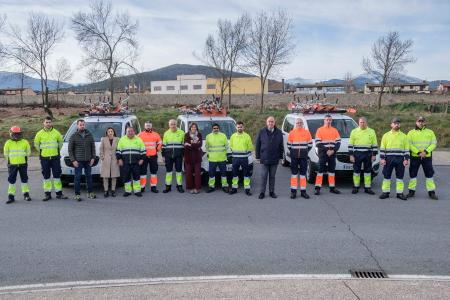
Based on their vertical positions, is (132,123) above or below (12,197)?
above

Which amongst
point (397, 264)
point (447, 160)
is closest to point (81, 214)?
point (397, 264)

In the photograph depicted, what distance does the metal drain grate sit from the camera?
4879 millimetres

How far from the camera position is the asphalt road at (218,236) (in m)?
5.16

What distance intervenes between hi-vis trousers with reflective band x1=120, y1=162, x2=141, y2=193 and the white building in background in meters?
86.5

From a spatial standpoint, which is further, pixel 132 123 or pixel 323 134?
pixel 132 123

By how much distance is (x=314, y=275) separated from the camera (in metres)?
4.84

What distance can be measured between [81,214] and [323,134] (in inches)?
223

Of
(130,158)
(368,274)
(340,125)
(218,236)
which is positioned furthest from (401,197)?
(130,158)

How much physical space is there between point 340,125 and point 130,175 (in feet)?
19.3

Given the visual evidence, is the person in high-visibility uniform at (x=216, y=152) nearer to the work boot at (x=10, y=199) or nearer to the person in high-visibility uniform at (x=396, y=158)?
the person in high-visibility uniform at (x=396, y=158)

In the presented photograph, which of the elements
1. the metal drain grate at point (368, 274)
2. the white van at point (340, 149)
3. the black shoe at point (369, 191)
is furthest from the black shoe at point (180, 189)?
the metal drain grate at point (368, 274)

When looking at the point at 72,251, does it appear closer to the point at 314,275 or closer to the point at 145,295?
Result: the point at 145,295

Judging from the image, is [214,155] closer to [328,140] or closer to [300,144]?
[300,144]

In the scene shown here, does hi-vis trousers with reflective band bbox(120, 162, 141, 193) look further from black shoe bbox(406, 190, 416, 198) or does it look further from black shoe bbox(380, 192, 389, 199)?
black shoe bbox(406, 190, 416, 198)
